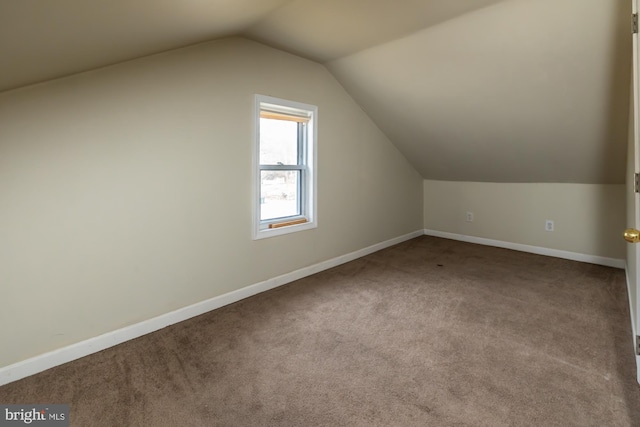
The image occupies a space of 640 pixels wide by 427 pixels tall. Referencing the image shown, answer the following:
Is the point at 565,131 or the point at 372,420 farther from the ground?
the point at 565,131

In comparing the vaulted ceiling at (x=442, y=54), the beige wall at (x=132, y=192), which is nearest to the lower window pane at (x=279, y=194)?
the beige wall at (x=132, y=192)

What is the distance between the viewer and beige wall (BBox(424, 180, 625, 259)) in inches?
142

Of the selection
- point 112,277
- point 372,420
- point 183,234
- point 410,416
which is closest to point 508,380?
point 410,416

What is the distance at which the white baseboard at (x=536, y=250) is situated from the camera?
360cm

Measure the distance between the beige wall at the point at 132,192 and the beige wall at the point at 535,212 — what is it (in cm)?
269

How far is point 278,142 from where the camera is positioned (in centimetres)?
316

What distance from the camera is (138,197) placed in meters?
2.16

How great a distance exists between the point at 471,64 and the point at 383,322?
7.18 feet

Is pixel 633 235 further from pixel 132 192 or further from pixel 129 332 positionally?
pixel 129 332

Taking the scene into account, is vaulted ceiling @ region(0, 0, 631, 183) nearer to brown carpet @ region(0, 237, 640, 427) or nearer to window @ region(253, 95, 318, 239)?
window @ region(253, 95, 318, 239)

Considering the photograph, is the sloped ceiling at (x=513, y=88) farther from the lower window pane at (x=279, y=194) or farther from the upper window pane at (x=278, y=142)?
the lower window pane at (x=279, y=194)

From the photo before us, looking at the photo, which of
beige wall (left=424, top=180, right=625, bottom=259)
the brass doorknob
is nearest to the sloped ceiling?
beige wall (left=424, top=180, right=625, bottom=259)

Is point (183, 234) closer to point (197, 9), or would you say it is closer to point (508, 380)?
point (197, 9)

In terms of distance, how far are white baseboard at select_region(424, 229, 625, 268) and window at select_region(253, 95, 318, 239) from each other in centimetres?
A: 256
